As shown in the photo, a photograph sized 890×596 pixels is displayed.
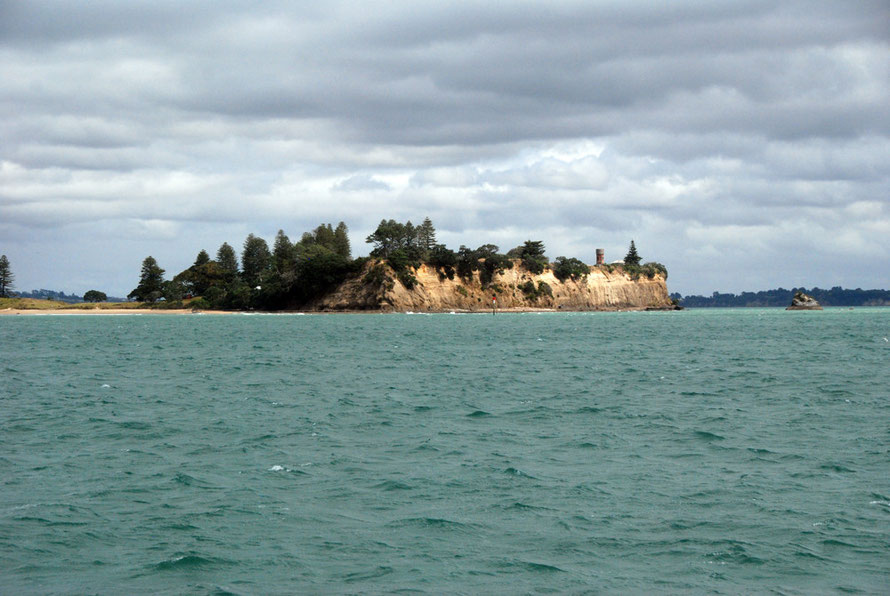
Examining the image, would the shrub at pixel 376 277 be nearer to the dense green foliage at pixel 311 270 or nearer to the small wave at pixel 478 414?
the dense green foliage at pixel 311 270

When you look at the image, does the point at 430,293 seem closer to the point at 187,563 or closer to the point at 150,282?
the point at 150,282

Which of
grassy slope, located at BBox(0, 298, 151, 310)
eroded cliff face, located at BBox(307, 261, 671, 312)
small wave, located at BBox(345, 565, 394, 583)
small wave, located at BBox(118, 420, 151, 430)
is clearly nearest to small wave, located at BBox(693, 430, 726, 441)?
small wave, located at BBox(345, 565, 394, 583)

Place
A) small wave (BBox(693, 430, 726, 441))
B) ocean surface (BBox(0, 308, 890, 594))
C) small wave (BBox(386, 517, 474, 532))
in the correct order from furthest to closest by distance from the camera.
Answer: small wave (BBox(693, 430, 726, 441)) → small wave (BBox(386, 517, 474, 532)) → ocean surface (BBox(0, 308, 890, 594))

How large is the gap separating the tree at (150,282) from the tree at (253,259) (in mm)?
19552

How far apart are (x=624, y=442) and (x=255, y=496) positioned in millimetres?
11547

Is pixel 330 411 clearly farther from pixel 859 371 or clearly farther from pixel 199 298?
pixel 199 298

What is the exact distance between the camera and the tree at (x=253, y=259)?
19238 cm

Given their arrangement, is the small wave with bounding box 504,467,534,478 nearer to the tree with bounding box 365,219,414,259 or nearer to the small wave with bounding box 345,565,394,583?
the small wave with bounding box 345,565,394,583

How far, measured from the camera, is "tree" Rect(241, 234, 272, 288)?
192375 millimetres

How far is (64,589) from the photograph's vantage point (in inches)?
498

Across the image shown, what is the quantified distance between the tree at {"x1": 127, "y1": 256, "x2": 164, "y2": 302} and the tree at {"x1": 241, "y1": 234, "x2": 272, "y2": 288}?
19552 mm

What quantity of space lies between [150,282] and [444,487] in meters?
187

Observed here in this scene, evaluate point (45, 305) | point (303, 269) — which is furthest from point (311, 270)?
point (45, 305)

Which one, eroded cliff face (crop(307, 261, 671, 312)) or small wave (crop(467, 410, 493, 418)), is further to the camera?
eroded cliff face (crop(307, 261, 671, 312))
